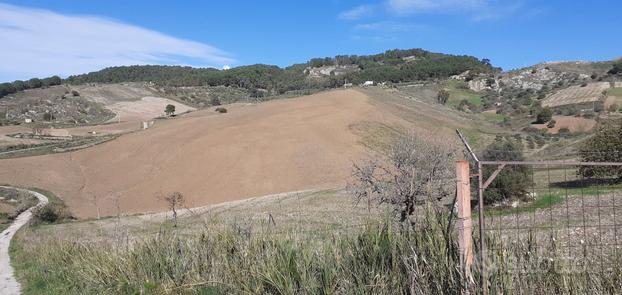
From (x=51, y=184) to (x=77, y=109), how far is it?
80.8m

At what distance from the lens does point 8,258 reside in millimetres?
21078

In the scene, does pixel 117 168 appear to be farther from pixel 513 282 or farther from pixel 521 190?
pixel 513 282

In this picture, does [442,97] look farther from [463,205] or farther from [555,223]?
[463,205]

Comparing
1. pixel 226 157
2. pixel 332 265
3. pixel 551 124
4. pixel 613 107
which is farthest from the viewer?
pixel 613 107

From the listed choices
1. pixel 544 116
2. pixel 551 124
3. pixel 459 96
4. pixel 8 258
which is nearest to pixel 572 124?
pixel 551 124

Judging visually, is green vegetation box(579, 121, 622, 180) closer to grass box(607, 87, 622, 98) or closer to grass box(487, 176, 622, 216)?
grass box(487, 176, 622, 216)

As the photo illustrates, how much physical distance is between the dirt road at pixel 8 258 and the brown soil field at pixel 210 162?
4.23 m

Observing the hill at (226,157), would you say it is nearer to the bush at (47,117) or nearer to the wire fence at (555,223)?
the wire fence at (555,223)

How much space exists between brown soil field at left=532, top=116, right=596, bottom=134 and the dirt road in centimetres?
5429

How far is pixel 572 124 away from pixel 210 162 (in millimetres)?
43008

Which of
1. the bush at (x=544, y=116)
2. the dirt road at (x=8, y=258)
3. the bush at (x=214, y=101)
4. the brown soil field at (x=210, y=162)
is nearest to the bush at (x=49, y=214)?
the dirt road at (x=8, y=258)

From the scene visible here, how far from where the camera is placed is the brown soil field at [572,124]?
64.5m

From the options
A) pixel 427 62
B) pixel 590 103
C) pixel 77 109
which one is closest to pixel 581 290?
pixel 590 103

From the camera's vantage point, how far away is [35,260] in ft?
57.2
